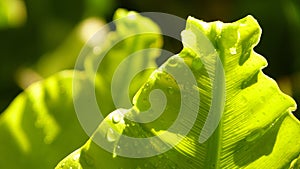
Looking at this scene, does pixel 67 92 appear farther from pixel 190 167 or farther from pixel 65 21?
pixel 65 21

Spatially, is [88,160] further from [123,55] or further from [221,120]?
[123,55]

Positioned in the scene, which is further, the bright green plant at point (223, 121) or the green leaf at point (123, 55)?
the green leaf at point (123, 55)

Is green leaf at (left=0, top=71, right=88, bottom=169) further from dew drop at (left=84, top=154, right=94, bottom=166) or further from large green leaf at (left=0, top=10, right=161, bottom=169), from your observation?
dew drop at (left=84, top=154, right=94, bottom=166)

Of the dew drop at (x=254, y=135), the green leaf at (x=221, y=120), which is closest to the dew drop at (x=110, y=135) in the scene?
the green leaf at (x=221, y=120)

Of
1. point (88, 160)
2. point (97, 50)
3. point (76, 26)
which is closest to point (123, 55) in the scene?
point (97, 50)

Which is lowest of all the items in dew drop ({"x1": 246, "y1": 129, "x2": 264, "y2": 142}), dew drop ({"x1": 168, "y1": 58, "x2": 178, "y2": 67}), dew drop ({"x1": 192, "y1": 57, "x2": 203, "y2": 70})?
dew drop ({"x1": 246, "y1": 129, "x2": 264, "y2": 142})

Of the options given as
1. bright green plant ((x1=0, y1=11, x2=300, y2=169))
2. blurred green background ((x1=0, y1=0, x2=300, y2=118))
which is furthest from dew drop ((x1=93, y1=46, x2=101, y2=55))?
blurred green background ((x1=0, y1=0, x2=300, y2=118))

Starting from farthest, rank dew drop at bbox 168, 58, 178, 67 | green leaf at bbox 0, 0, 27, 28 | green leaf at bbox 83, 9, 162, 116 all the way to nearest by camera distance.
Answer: green leaf at bbox 0, 0, 27, 28 → green leaf at bbox 83, 9, 162, 116 → dew drop at bbox 168, 58, 178, 67

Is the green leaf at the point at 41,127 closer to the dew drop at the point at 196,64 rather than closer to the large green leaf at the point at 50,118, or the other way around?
the large green leaf at the point at 50,118
